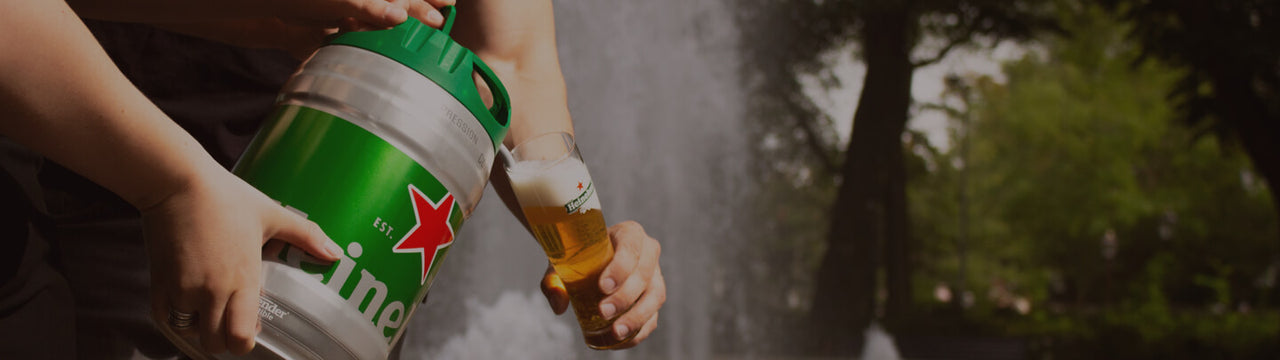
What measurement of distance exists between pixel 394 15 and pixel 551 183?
25 cm

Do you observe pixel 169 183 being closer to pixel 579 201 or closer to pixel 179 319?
pixel 179 319

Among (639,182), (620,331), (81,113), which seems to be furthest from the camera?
(639,182)

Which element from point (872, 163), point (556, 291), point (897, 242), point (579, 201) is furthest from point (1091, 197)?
point (579, 201)

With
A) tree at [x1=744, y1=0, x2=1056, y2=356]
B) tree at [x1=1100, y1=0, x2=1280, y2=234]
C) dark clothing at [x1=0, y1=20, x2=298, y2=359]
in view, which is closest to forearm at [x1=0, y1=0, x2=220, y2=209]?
dark clothing at [x1=0, y1=20, x2=298, y2=359]

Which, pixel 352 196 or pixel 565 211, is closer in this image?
pixel 352 196

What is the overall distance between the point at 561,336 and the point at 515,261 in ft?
2.22

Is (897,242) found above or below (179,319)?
below

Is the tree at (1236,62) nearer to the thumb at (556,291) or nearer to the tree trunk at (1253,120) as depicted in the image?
the tree trunk at (1253,120)

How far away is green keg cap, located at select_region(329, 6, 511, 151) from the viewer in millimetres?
859

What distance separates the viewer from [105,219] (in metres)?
1.00

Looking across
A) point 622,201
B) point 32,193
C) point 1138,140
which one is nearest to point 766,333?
point 622,201

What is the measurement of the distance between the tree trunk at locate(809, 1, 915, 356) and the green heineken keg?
39.8ft

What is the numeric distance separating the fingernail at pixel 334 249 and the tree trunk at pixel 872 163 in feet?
40.1

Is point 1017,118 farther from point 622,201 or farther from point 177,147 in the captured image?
point 177,147
